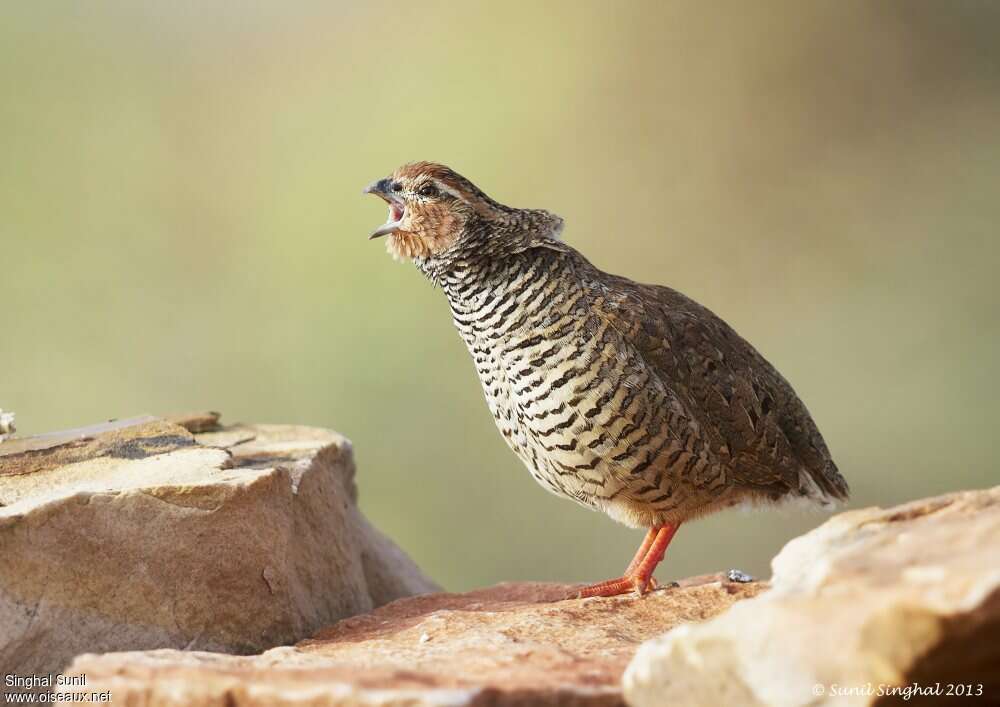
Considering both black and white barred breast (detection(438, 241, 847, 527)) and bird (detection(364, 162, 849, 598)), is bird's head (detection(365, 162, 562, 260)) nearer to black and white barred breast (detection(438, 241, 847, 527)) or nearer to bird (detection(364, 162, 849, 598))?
bird (detection(364, 162, 849, 598))

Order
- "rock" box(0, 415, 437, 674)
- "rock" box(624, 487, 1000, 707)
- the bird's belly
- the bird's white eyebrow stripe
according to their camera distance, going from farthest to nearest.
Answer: the bird's white eyebrow stripe, the bird's belly, "rock" box(0, 415, 437, 674), "rock" box(624, 487, 1000, 707)

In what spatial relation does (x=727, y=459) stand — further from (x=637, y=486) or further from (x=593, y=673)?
(x=593, y=673)

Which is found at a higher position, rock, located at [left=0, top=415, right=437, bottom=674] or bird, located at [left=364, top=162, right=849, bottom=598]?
bird, located at [left=364, top=162, right=849, bottom=598]

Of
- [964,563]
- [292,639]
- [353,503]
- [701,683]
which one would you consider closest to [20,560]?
[292,639]

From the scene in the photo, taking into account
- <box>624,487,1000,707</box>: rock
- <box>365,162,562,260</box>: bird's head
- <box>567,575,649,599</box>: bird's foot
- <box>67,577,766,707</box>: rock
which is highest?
<box>365,162,562,260</box>: bird's head

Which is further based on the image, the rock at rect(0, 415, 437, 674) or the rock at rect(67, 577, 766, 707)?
the rock at rect(0, 415, 437, 674)

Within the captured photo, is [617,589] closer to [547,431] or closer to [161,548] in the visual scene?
[547,431]

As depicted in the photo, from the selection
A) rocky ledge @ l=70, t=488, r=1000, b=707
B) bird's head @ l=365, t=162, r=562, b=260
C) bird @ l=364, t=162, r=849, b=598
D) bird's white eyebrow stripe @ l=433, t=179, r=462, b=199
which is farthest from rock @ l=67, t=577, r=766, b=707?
Answer: bird's white eyebrow stripe @ l=433, t=179, r=462, b=199
